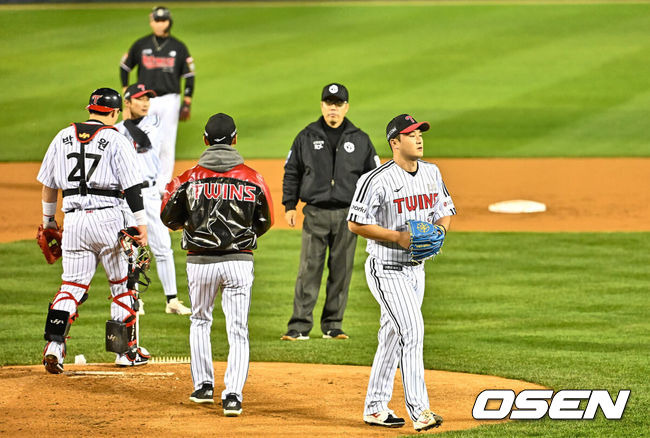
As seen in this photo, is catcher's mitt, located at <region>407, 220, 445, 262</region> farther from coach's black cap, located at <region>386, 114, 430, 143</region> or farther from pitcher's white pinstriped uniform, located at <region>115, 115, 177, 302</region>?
pitcher's white pinstriped uniform, located at <region>115, 115, 177, 302</region>

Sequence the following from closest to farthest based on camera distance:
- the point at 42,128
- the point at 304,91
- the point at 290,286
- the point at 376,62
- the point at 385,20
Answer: the point at 290,286
the point at 42,128
the point at 304,91
the point at 376,62
the point at 385,20

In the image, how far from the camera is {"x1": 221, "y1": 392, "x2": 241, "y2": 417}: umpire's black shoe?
23.6 ft

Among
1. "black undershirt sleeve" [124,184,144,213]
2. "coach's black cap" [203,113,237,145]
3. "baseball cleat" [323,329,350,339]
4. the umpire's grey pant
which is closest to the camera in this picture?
"coach's black cap" [203,113,237,145]

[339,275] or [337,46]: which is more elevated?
[337,46]

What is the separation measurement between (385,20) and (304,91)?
9259 millimetres

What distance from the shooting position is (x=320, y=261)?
10148mm

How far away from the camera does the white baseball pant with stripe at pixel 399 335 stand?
679 centimetres

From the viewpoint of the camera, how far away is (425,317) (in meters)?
11.3

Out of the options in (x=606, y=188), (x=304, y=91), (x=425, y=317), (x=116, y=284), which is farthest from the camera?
(x=304, y=91)

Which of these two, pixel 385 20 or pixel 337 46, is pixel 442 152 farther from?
pixel 385 20

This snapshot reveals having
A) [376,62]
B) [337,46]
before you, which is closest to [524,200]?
[376,62]

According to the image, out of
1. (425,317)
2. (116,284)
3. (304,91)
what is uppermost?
(304,91)

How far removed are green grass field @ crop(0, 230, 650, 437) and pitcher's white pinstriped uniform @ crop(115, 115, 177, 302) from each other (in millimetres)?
567

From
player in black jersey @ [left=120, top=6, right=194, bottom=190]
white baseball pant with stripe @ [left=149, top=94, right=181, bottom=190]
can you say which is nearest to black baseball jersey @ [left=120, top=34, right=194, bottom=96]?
player in black jersey @ [left=120, top=6, right=194, bottom=190]
